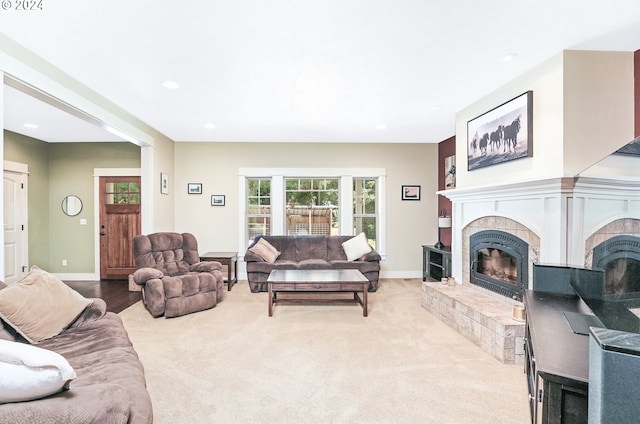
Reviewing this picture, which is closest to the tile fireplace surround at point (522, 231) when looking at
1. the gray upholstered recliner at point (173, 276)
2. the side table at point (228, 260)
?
the gray upholstered recliner at point (173, 276)

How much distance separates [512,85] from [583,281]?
2.01 metres

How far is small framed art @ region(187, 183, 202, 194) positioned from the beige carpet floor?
2544 millimetres

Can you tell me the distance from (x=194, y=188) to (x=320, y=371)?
14.1ft

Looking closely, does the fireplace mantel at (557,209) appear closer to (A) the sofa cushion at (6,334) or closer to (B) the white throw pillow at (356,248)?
(B) the white throw pillow at (356,248)

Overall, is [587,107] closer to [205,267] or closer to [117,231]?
[205,267]

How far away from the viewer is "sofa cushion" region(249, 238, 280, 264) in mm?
4809

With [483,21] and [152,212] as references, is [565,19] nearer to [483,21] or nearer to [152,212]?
[483,21]

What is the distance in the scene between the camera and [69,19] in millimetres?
2043

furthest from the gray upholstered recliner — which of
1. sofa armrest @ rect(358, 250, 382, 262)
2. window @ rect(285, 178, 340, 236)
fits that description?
sofa armrest @ rect(358, 250, 382, 262)

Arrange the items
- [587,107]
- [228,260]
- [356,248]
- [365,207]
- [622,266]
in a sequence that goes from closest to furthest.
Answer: [622,266]
[587,107]
[228,260]
[356,248]
[365,207]

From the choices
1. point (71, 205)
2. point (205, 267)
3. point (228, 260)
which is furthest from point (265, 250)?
point (71, 205)

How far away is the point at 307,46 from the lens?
→ 2377mm

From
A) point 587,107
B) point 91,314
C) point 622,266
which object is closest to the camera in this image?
point 622,266

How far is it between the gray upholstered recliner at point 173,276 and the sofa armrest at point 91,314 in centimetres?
121
